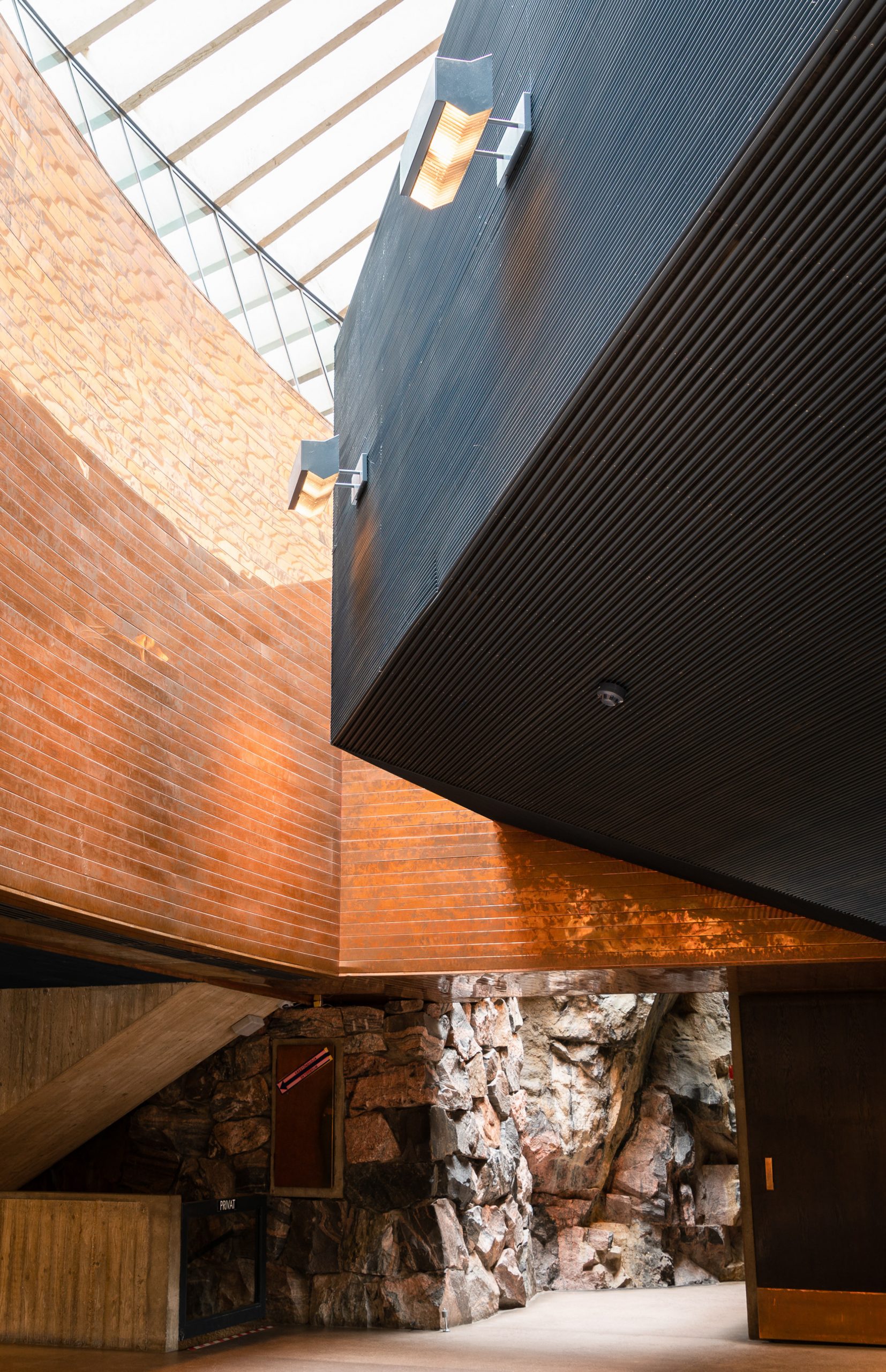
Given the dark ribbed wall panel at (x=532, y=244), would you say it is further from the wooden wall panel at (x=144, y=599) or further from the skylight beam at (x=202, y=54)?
the skylight beam at (x=202, y=54)

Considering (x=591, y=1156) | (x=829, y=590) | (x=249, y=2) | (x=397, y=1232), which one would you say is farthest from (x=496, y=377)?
(x=591, y=1156)

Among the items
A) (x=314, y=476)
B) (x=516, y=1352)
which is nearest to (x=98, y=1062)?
(x=516, y=1352)

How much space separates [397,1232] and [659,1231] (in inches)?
199

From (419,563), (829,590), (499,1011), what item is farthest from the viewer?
(499,1011)

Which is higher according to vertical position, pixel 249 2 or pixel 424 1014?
pixel 249 2

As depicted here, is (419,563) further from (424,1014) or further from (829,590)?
(424,1014)

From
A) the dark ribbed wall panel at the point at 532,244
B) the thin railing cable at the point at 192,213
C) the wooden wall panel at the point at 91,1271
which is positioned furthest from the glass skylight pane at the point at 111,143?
the wooden wall panel at the point at 91,1271

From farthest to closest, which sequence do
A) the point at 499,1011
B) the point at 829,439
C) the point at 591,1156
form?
1. the point at 591,1156
2. the point at 499,1011
3. the point at 829,439

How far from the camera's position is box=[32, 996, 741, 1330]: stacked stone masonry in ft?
33.0

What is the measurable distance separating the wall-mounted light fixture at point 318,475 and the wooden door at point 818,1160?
5513mm

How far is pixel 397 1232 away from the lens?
10047mm

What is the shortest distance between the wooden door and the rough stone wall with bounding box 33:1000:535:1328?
2.69m

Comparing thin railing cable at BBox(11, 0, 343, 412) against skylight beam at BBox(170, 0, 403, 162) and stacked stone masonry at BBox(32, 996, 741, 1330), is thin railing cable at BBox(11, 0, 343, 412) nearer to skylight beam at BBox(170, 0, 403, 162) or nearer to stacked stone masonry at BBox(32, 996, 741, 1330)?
skylight beam at BBox(170, 0, 403, 162)

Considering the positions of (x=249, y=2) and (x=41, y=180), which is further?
(x=249, y=2)
